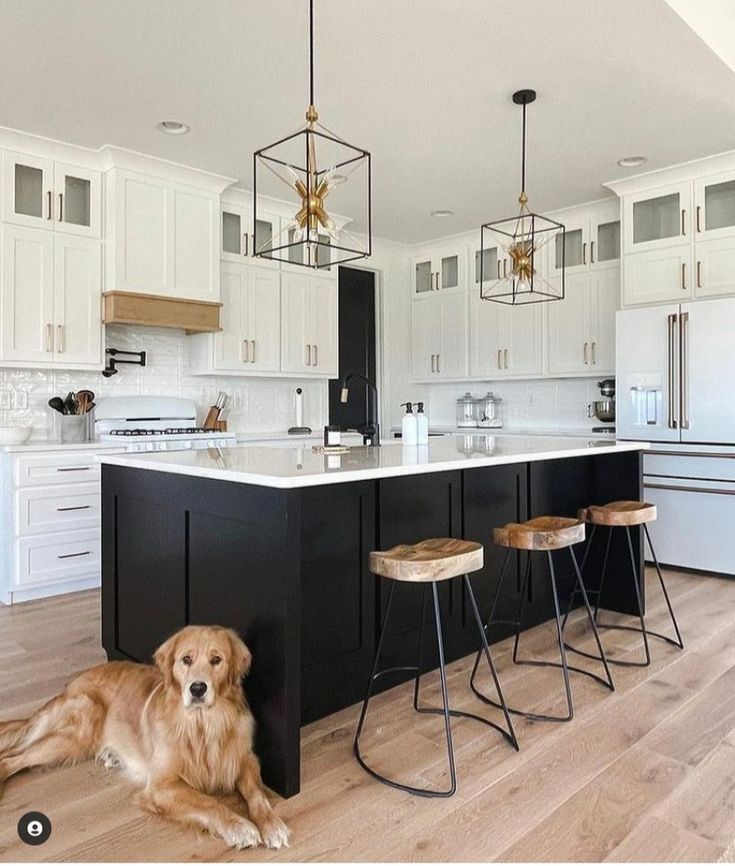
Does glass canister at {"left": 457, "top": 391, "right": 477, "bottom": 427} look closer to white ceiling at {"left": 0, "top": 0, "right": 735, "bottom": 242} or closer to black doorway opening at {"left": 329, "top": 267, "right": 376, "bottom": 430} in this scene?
black doorway opening at {"left": 329, "top": 267, "right": 376, "bottom": 430}

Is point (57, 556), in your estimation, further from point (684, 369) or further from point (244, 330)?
point (684, 369)

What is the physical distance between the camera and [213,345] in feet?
16.3

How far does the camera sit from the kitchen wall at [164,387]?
441 centimetres

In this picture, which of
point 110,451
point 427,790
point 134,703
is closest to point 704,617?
point 427,790

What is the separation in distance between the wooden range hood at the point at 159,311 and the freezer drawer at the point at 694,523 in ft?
10.6

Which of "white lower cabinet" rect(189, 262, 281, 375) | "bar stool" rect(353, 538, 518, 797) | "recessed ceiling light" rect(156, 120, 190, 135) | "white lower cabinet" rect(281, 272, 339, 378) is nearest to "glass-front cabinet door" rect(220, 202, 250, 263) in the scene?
"white lower cabinet" rect(189, 262, 281, 375)

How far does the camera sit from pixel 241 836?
5.40 feet

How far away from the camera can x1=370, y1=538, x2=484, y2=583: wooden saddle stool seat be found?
192 centimetres

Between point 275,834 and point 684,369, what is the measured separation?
12.4 feet

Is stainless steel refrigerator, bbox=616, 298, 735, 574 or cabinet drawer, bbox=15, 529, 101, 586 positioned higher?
stainless steel refrigerator, bbox=616, 298, 735, 574

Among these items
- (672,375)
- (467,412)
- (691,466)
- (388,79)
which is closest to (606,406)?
(672,375)

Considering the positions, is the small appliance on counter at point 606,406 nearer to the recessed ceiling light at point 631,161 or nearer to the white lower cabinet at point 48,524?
the recessed ceiling light at point 631,161

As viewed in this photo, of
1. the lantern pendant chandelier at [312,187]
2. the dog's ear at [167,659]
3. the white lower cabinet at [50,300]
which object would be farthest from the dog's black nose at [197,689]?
the white lower cabinet at [50,300]

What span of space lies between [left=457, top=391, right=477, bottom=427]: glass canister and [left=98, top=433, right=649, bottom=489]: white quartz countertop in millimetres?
3198
